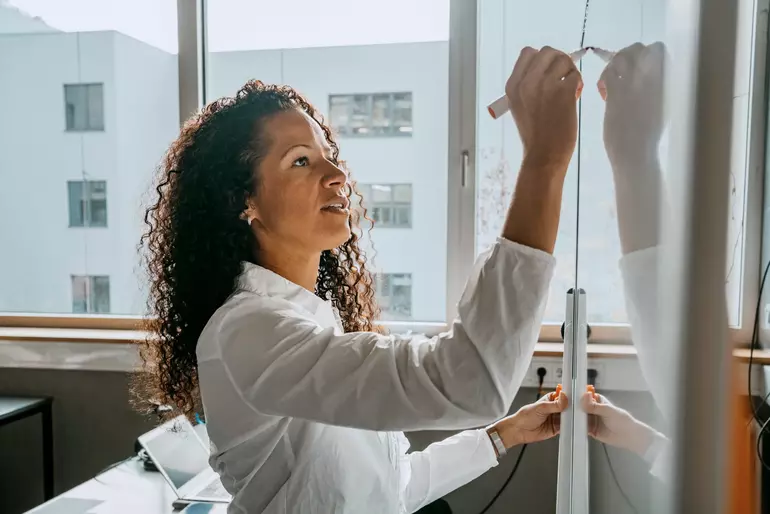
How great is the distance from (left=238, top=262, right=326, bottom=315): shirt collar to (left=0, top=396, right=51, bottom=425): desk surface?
1.52m

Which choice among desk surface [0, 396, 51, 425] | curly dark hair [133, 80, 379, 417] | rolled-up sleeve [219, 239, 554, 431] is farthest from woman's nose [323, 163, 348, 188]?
desk surface [0, 396, 51, 425]

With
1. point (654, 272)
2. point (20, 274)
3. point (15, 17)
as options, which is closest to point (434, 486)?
point (654, 272)

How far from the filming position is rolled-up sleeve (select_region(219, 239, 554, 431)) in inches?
21.8

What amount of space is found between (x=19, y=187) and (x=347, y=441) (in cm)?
229

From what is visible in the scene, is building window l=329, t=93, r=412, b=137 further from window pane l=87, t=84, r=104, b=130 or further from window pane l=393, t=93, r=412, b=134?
window pane l=87, t=84, r=104, b=130

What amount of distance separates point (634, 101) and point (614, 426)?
0.96 feet

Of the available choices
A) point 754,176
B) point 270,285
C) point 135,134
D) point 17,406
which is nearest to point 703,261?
point 754,176

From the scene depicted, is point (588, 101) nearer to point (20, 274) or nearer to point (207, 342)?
point (207, 342)

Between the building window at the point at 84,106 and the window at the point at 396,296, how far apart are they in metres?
1.28

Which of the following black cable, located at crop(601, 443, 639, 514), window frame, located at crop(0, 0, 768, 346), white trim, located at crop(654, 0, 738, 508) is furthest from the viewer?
window frame, located at crop(0, 0, 768, 346)

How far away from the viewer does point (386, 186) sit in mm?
2211

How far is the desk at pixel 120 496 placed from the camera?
4.77 feet

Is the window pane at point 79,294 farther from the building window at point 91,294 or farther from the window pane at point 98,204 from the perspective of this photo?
the window pane at point 98,204

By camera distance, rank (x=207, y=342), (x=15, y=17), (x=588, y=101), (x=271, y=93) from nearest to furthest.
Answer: (x=588, y=101) → (x=207, y=342) → (x=271, y=93) → (x=15, y=17)
